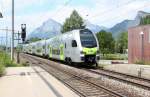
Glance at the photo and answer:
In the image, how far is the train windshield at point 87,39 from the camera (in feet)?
111

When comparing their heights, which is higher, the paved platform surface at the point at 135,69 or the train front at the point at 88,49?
the train front at the point at 88,49

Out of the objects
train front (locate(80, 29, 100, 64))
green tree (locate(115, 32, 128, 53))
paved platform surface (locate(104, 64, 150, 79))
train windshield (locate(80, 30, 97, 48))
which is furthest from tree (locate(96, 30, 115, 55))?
paved platform surface (locate(104, 64, 150, 79))

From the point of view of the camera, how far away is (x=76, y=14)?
118312mm

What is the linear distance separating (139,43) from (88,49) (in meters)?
21.2

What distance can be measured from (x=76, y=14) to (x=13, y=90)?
101 metres

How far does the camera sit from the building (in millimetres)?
50634

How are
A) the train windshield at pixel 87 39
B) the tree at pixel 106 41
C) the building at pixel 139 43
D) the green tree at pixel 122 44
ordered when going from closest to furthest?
the train windshield at pixel 87 39 → the building at pixel 139 43 → the tree at pixel 106 41 → the green tree at pixel 122 44

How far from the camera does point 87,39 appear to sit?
34.2 meters

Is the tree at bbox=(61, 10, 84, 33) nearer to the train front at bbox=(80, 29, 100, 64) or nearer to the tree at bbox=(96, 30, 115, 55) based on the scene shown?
the tree at bbox=(96, 30, 115, 55)

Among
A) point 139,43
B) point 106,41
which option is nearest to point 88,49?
point 139,43

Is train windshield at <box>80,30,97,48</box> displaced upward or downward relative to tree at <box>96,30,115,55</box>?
downward

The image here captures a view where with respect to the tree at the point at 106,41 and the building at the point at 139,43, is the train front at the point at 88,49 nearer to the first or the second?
the building at the point at 139,43

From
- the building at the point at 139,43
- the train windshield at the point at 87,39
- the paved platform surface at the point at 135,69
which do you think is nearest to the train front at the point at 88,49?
the train windshield at the point at 87,39

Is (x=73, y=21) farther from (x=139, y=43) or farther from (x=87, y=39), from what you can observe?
(x=87, y=39)
